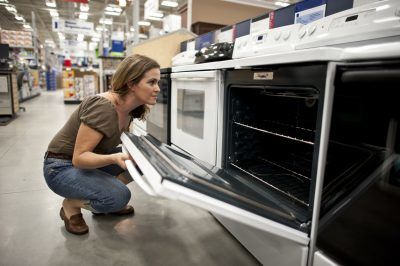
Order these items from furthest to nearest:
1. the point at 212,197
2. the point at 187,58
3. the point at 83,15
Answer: the point at 83,15 < the point at 187,58 < the point at 212,197

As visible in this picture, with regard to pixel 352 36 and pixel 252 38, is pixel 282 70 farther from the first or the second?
pixel 252 38

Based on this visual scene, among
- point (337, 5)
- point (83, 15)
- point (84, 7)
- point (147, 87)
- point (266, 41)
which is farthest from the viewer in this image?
point (83, 15)

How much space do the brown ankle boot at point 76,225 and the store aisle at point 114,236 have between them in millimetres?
33

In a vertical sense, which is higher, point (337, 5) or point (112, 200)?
point (337, 5)

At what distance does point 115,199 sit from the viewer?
4.80 feet

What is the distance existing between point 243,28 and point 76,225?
202 centimetres

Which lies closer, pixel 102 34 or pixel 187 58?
A: pixel 187 58

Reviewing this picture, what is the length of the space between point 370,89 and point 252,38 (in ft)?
3.99

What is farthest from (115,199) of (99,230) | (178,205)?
(178,205)

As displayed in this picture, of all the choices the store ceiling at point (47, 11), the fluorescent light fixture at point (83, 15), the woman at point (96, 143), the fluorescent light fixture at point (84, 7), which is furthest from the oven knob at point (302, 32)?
the fluorescent light fixture at point (83, 15)

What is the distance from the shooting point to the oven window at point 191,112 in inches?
73.7

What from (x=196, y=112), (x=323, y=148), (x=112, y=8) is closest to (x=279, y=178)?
(x=323, y=148)

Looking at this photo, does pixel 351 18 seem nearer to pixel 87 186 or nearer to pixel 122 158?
pixel 122 158

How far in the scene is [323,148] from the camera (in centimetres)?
88
